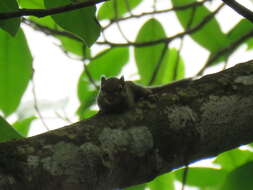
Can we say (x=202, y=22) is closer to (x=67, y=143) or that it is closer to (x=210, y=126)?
(x=210, y=126)

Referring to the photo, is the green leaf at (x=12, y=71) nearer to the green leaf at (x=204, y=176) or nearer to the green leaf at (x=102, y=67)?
the green leaf at (x=102, y=67)

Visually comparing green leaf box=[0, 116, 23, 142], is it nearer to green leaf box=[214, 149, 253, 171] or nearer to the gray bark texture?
the gray bark texture

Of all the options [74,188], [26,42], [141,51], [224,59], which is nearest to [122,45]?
[141,51]

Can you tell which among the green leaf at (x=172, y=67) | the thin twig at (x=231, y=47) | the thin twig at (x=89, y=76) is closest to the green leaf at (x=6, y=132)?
the thin twig at (x=89, y=76)

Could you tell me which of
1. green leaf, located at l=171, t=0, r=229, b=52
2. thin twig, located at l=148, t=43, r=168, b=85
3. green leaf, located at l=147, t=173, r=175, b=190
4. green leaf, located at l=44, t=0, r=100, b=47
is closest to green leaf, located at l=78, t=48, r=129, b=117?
thin twig, located at l=148, t=43, r=168, b=85

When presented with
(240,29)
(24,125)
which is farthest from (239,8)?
(24,125)

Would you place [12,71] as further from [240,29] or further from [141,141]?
[240,29]
